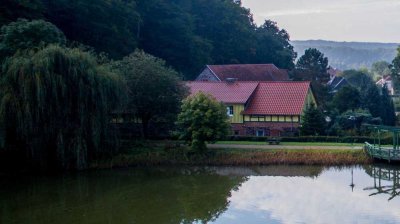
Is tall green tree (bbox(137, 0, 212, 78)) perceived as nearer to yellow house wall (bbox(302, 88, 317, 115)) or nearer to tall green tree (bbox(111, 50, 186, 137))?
yellow house wall (bbox(302, 88, 317, 115))

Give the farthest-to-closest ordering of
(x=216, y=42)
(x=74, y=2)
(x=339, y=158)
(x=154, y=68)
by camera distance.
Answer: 1. (x=216, y=42)
2. (x=74, y=2)
3. (x=154, y=68)
4. (x=339, y=158)

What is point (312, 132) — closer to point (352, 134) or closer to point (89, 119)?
point (352, 134)

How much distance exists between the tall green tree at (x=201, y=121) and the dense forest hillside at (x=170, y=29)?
442 inches

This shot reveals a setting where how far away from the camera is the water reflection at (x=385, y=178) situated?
86.1 ft

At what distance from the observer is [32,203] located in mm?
24047

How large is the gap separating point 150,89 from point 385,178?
15339 mm

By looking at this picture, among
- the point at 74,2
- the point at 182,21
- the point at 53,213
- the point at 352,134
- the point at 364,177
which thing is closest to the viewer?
the point at 53,213

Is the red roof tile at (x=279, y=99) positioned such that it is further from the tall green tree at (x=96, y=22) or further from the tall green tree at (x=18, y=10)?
the tall green tree at (x=18, y=10)

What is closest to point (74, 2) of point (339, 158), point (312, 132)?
point (312, 132)

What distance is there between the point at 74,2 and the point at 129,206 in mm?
28805

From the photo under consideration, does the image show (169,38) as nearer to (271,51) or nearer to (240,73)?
(240,73)

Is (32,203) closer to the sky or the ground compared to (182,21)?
closer to the ground

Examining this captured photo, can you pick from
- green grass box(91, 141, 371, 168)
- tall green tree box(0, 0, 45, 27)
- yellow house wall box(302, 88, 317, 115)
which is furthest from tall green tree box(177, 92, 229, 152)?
tall green tree box(0, 0, 45, 27)

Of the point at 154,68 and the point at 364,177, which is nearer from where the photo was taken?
the point at 364,177
